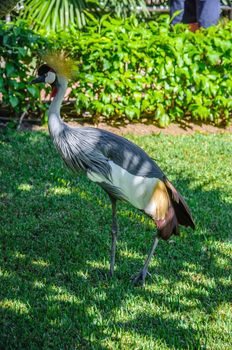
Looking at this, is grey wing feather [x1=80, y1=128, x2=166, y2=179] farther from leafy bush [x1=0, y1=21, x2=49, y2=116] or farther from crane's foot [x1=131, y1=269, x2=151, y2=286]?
leafy bush [x1=0, y1=21, x2=49, y2=116]

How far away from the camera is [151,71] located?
27.4 ft

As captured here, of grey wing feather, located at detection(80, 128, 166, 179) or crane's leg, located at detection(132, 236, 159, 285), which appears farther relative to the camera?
crane's leg, located at detection(132, 236, 159, 285)

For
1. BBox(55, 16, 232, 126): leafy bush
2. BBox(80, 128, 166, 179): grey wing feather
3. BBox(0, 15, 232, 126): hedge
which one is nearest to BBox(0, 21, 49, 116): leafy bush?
BBox(0, 15, 232, 126): hedge

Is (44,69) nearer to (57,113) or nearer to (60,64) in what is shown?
(60,64)

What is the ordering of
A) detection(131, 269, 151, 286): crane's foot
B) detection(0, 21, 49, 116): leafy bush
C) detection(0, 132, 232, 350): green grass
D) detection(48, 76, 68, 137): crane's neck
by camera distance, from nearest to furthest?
detection(0, 132, 232, 350): green grass
detection(48, 76, 68, 137): crane's neck
detection(131, 269, 151, 286): crane's foot
detection(0, 21, 49, 116): leafy bush

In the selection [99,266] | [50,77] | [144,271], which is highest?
[50,77]

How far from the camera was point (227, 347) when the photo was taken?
3893 millimetres

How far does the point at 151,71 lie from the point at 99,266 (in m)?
3.96

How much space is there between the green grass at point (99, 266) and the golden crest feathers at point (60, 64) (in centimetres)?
144

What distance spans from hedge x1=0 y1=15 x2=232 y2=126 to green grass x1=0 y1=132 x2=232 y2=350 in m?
1.17

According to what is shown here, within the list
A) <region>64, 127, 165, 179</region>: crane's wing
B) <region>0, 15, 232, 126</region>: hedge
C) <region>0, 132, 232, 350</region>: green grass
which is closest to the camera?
<region>0, 132, 232, 350</region>: green grass

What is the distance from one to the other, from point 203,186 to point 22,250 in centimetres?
227

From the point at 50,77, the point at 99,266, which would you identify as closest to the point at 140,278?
the point at 99,266

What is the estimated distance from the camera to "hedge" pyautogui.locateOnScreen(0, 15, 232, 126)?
8.11 m
